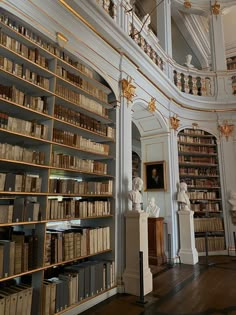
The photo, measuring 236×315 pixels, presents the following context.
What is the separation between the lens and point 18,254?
229cm

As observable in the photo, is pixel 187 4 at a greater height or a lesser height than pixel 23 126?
greater

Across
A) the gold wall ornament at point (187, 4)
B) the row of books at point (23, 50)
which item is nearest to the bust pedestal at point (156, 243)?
the row of books at point (23, 50)

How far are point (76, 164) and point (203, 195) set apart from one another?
4584mm

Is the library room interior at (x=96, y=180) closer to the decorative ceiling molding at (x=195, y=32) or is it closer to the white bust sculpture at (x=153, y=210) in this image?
the white bust sculpture at (x=153, y=210)

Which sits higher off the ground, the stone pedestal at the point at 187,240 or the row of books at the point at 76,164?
the row of books at the point at 76,164

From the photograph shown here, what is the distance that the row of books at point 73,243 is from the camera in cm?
264

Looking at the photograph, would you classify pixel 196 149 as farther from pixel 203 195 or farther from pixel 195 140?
pixel 203 195

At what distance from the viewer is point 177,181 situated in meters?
6.02

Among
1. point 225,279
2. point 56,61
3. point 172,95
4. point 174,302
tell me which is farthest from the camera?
point 172,95

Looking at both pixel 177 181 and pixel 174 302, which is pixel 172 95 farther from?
pixel 174 302

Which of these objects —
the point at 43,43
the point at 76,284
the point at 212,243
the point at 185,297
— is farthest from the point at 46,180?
the point at 212,243

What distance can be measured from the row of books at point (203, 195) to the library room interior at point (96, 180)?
39 mm

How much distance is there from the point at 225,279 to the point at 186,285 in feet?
2.72

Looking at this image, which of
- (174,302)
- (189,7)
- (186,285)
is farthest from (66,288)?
(189,7)
